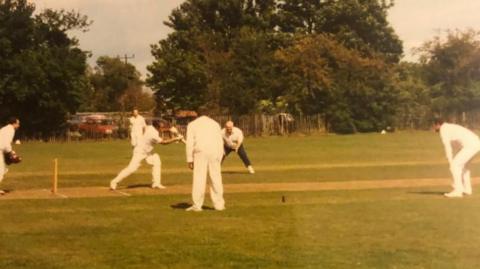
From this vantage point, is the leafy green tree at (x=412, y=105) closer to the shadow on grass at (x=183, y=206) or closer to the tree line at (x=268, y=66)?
the tree line at (x=268, y=66)

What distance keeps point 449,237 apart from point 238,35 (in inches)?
2205

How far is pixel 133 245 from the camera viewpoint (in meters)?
11.3

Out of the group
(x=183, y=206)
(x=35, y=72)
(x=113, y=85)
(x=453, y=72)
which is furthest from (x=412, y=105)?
(x=183, y=206)

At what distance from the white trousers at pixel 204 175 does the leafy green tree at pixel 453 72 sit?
53.8m

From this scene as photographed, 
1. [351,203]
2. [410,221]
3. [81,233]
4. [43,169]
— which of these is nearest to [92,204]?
[81,233]

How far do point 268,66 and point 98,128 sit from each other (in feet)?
49.7

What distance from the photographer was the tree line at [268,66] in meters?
58.0

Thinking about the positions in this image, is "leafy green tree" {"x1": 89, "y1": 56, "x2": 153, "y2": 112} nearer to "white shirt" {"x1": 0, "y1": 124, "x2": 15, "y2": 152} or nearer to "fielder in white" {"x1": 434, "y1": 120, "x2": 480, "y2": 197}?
"white shirt" {"x1": 0, "y1": 124, "x2": 15, "y2": 152}

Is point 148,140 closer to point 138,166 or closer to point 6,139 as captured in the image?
point 138,166

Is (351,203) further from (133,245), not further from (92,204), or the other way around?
(133,245)

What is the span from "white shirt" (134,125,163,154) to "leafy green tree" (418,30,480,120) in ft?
164

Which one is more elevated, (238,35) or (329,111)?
(238,35)

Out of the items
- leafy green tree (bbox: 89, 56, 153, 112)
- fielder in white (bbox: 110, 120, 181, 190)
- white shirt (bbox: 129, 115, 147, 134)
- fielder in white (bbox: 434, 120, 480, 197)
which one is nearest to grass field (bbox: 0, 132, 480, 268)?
fielder in white (bbox: 434, 120, 480, 197)

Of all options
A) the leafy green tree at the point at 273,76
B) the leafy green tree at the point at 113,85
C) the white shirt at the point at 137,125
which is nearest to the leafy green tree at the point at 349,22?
the leafy green tree at the point at 273,76
